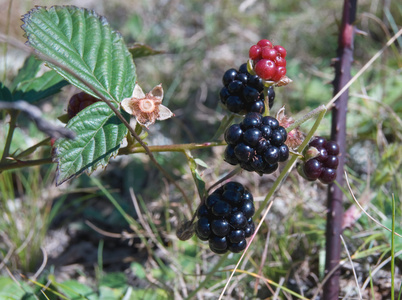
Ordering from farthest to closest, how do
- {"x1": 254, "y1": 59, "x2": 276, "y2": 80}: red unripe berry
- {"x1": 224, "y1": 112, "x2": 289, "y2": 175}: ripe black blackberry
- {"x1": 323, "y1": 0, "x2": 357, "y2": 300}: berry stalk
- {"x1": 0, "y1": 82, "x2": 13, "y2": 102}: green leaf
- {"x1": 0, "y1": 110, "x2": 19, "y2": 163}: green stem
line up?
{"x1": 323, "y1": 0, "x2": 357, "y2": 300}: berry stalk < {"x1": 0, "y1": 82, "x2": 13, "y2": 102}: green leaf < {"x1": 0, "y1": 110, "x2": 19, "y2": 163}: green stem < {"x1": 254, "y1": 59, "x2": 276, "y2": 80}: red unripe berry < {"x1": 224, "y1": 112, "x2": 289, "y2": 175}: ripe black blackberry

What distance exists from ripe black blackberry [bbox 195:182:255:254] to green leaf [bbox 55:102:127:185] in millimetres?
327

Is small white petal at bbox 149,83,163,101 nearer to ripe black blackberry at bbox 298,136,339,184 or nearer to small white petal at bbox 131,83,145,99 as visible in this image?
small white petal at bbox 131,83,145,99

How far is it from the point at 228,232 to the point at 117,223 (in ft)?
4.53

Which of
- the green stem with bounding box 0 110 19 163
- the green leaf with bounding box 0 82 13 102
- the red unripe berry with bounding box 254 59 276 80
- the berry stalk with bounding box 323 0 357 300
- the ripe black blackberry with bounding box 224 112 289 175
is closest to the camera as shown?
the ripe black blackberry with bounding box 224 112 289 175

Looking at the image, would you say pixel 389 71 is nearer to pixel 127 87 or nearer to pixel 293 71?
pixel 293 71

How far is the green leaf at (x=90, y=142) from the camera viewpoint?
115 cm

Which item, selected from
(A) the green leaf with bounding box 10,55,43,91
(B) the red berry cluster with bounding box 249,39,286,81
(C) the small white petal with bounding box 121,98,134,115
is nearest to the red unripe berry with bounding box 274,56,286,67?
(B) the red berry cluster with bounding box 249,39,286,81

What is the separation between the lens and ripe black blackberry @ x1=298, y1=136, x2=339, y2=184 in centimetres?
127

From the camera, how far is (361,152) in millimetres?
2484

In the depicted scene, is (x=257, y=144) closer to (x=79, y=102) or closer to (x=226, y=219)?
(x=226, y=219)

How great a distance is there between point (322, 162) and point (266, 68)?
34 centimetres

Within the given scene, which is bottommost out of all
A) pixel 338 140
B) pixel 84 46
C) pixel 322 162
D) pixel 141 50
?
pixel 338 140

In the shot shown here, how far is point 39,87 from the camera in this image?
5.25 ft

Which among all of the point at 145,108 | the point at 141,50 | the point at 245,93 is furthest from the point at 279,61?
the point at 141,50
